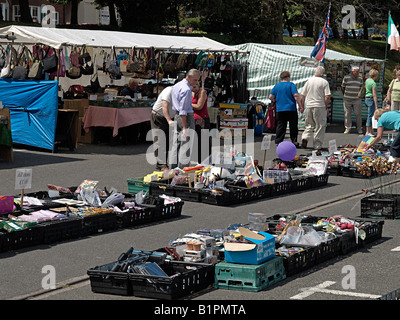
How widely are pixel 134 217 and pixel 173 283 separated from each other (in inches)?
127

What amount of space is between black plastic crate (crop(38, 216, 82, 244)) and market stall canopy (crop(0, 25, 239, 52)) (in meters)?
8.16

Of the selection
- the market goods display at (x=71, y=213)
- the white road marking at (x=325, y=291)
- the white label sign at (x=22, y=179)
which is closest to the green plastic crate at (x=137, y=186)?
the market goods display at (x=71, y=213)

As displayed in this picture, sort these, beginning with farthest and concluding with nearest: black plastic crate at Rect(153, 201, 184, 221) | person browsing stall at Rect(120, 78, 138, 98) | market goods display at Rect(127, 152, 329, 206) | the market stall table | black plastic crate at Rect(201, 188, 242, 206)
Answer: person browsing stall at Rect(120, 78, 138, 98)
the market stall table
market goods display at Rect(127, 152, 329, 206)
black plastic crate at Rect(201, 188, 242, 206)
black plastic crate at Rect(153, 201, 184, 221)

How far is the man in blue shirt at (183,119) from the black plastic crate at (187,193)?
1.57 m

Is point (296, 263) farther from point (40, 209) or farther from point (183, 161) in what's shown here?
point (183, 161)

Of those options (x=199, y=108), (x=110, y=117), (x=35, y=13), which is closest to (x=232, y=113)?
(x=110, y=117)

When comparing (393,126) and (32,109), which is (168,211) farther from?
(32,109)

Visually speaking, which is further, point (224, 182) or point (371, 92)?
point (371, 92)

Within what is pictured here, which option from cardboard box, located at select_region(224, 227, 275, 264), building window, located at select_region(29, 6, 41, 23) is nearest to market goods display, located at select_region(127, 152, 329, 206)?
cardboard box, located at select_region(224, 227, 275, 264)

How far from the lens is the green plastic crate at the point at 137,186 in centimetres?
1170

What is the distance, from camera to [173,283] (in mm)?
6418

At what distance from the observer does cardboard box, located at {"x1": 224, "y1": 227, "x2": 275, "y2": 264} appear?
681 centimetres

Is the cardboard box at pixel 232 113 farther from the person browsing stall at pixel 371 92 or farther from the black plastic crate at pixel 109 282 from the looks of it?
the black plastic crate at pixel 109 282

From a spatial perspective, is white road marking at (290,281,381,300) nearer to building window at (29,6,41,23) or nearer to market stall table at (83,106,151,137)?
market stall table at (83,106,151,137)
